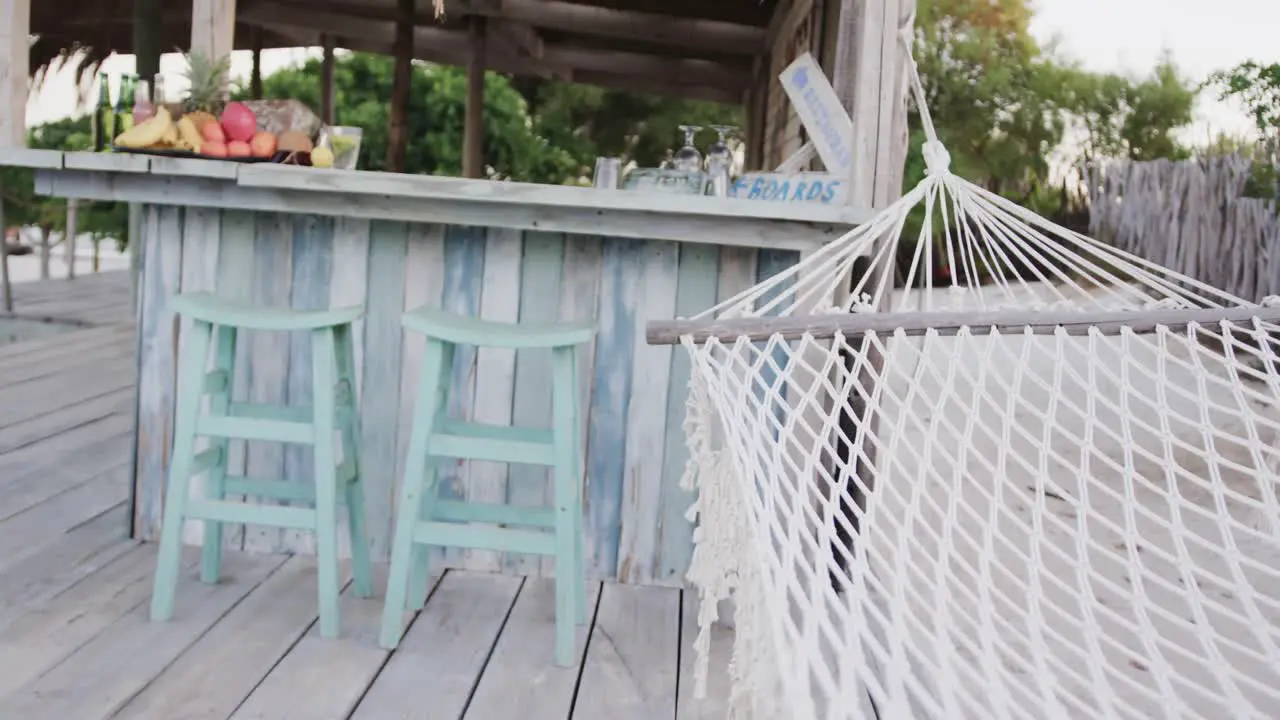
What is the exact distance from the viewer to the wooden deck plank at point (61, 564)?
7.71ft

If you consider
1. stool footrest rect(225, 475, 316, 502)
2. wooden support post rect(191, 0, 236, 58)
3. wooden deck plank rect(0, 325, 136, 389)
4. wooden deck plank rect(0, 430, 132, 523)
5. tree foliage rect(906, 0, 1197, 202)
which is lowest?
wooden deck plank rect(0, 430, 132, 523)

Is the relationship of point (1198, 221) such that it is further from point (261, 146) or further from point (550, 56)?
→ point (261, 146)

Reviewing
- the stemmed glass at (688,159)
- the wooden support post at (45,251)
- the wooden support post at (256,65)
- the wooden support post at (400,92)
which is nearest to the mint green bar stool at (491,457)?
the stemmed glass at (688,159)

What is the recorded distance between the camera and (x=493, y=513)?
93.1 inches

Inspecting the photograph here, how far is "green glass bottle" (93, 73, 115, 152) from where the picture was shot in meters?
2.66

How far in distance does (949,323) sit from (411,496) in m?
0.99

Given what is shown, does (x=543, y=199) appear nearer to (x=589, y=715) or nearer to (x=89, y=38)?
(x=589, y=715)

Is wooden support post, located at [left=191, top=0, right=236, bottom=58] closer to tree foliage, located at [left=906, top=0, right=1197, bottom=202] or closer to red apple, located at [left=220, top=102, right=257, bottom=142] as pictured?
red apple, located at [left=220, top=102, right=257, bottom=142]

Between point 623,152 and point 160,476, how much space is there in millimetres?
9201

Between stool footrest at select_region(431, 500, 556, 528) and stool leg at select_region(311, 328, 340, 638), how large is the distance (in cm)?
21

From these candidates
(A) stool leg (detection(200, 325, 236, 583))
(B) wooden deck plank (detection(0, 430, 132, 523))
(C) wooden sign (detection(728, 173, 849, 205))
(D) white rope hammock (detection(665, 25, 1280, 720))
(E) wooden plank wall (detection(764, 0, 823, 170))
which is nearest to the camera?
(D) white rope hammock (detection(665, 25, 1280, 720))

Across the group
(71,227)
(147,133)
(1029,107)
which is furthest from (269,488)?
(1029,107)

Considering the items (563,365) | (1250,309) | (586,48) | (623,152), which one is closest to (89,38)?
(586,48)

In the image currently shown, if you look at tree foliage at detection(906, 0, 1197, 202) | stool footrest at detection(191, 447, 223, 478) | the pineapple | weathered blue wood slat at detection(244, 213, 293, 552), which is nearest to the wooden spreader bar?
stool footrest at detection(191, 447, 223, 478)
